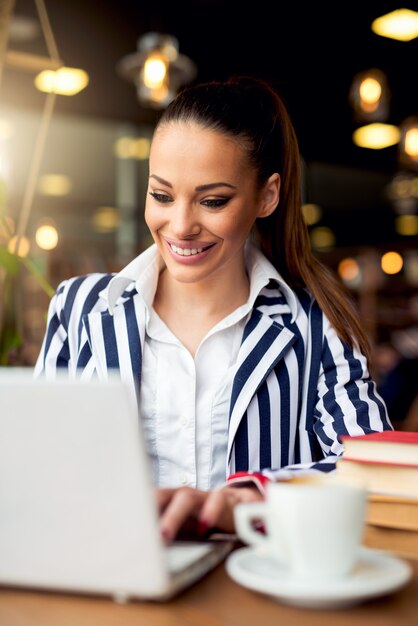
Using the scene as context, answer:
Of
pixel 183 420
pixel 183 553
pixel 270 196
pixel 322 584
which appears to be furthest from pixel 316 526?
pixel 270 196

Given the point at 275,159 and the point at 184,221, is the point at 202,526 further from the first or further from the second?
the point at 275,159

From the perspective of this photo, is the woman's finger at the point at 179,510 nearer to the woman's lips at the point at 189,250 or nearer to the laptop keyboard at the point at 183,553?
the laptop keyboard at the point at 183,553

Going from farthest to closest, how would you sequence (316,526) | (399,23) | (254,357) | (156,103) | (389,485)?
1. (156,103)
2. (399,23)
3. (254,357)
4. (389,485)
5. (316,526)

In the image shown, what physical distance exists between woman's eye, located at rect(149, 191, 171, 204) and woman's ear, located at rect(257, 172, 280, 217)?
254 millimetres

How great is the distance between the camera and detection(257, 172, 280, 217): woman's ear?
1.82 m

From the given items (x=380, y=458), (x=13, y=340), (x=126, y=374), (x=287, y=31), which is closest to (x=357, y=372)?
(x=126, y=374)

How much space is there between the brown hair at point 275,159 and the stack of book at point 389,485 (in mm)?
721

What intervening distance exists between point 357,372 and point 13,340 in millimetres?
1119

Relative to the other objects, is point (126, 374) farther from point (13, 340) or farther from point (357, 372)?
point (13, 340)

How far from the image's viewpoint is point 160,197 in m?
1.66

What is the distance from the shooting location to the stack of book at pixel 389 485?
101cm

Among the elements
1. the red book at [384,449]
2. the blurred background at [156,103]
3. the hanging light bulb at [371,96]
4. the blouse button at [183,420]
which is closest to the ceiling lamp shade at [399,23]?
Result: the blurred background at [156,103]

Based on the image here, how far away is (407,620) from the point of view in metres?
0.76

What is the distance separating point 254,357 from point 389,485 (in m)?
0.73
